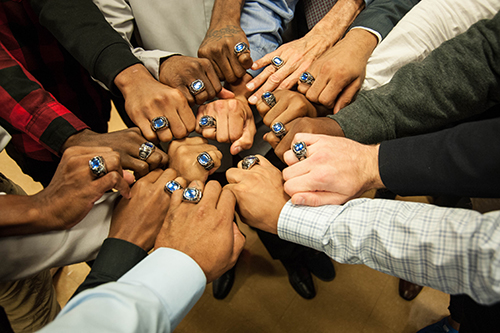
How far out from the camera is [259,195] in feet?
2.67

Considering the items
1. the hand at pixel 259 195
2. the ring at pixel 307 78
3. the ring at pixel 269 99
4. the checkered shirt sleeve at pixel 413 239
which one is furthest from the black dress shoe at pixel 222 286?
the ring at pixel 307 78

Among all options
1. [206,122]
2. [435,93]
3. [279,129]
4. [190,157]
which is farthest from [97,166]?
[435,93]

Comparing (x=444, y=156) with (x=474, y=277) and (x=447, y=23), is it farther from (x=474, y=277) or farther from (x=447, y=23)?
(x=447, y=23)

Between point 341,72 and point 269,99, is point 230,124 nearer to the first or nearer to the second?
point 269,99

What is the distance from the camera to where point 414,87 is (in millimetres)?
851

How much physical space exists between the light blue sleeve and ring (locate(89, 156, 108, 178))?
0.90 feet

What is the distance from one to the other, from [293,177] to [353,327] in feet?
3.43

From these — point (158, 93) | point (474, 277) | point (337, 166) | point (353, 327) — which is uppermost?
point (158, 93)

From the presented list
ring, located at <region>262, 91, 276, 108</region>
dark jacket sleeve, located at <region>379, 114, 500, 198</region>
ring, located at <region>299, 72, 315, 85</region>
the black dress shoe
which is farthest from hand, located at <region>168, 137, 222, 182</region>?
the black dress shoe

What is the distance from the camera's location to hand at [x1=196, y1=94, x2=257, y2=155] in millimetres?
964

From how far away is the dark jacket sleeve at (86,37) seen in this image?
972mm

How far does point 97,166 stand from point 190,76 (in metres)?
0.47

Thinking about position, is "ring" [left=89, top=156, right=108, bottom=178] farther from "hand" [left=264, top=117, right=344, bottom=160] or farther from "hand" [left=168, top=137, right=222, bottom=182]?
"hand" [left=264, top=117, right=344, bottom=160]

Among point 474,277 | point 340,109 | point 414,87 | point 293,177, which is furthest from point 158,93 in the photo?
point 474,277
